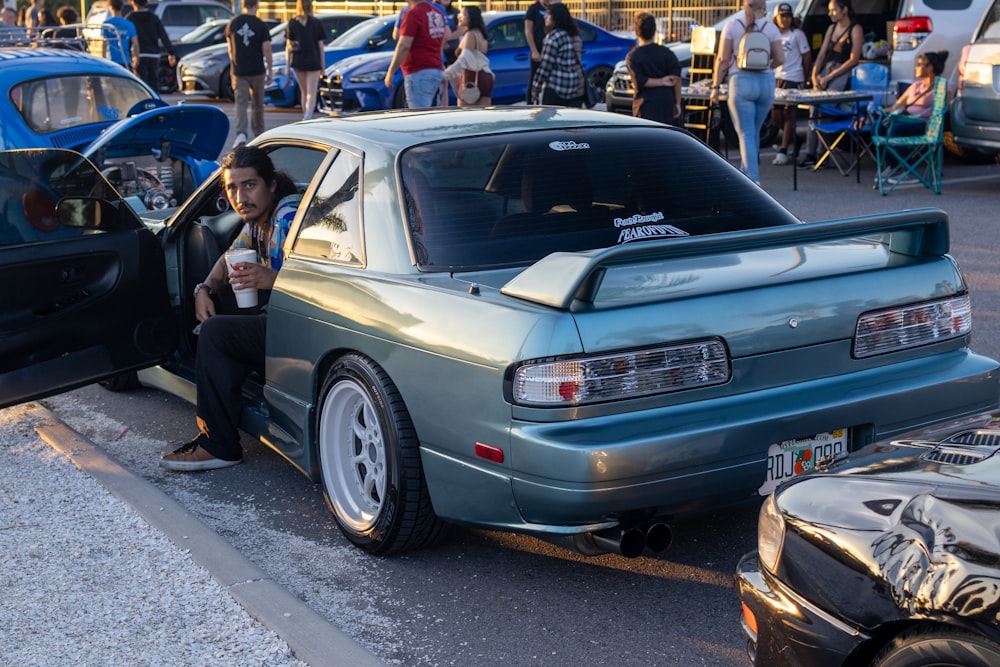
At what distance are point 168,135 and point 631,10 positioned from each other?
22.0m

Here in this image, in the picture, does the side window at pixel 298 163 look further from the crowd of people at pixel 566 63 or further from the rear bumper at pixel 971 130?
the rear bumper at pixel 971 130

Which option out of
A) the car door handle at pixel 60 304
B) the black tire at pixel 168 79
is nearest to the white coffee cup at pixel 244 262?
the car door handle at pixel 60 304

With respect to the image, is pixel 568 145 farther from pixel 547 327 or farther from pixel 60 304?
pixel 60 304

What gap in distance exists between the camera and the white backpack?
10711 millimetres

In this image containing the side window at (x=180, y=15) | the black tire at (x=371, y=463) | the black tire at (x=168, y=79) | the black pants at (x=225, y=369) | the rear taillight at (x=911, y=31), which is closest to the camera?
the black tire at (x=371, y=463)

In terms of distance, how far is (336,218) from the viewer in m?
4.55

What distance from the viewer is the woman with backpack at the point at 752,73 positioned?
35.3ft

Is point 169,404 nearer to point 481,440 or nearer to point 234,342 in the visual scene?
point 234,342

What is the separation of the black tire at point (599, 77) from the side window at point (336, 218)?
15570 millimetres

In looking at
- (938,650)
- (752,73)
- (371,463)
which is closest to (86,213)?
(371,463)

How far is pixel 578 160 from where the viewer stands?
14.9 ft

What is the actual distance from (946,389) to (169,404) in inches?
157

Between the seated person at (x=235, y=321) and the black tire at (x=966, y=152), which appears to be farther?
the black tire at (x=966, y=152)

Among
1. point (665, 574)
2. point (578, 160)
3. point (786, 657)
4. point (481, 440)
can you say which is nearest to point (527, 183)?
point (578, 160)
